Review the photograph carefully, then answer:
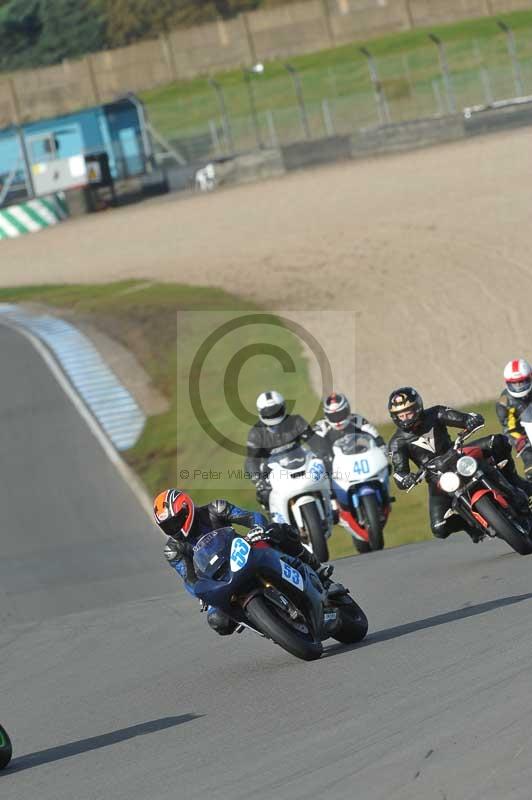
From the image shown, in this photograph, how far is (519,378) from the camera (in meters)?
13.0

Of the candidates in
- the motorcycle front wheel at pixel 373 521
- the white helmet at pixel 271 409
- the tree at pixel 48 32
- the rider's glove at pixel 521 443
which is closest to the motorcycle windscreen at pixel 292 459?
the white helmet at pixel 271 409

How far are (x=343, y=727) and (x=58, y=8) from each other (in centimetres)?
8274

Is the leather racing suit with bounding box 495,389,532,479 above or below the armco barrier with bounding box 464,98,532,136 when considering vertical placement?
below

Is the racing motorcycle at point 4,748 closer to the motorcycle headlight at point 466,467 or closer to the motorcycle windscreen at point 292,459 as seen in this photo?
the motorcycle headlight at point 466,467

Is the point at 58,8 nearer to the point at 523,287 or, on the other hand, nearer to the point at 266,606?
the point at 523,287

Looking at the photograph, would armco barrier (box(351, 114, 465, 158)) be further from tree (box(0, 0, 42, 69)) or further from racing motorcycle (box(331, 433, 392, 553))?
tree (box(0, 0, 42, 69))

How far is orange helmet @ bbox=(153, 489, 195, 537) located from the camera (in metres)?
8.57

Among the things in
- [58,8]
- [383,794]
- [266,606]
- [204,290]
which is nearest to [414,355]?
[204,290]

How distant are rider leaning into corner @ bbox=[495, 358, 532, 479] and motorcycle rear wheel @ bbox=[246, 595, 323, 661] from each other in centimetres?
516

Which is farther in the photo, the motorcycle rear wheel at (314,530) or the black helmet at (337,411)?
the black helmet at (337,411)

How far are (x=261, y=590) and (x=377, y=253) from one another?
75.1 feet

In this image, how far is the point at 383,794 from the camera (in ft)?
17.6

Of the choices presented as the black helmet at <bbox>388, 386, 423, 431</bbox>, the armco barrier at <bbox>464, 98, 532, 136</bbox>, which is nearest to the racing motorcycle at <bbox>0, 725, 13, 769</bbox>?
the black helmet at <bbox>388, 386, 423, 431</bbox>

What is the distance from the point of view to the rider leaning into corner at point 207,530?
8.54 metres
